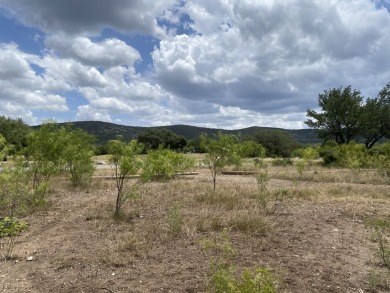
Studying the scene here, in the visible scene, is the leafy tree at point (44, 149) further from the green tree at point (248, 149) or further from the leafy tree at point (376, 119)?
the leafy tree at point (376, 119)

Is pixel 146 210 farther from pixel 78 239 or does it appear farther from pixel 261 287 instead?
pixel 261 287

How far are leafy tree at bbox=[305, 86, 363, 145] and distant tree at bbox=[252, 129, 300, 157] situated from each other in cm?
1787

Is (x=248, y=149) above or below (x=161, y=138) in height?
below

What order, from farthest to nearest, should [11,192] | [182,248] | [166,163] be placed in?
[166,163]
[11,192]
[182,248]

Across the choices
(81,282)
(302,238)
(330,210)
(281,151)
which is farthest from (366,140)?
(81,282)

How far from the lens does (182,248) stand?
243 inches

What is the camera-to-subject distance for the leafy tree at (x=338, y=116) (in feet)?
123

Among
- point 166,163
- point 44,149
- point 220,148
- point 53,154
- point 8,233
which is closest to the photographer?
point 8,233

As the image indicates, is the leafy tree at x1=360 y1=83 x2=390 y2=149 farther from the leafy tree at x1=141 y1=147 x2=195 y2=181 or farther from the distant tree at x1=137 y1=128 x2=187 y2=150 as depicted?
the distant tree at x1=137 y1=128 x2=187 y2=150

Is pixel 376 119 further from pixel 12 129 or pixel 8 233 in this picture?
pixel 12 129

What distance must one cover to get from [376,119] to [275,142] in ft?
72.5

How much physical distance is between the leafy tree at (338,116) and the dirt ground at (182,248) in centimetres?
2955

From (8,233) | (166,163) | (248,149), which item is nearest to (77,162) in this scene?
(166,163)

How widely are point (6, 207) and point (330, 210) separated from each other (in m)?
8.17
